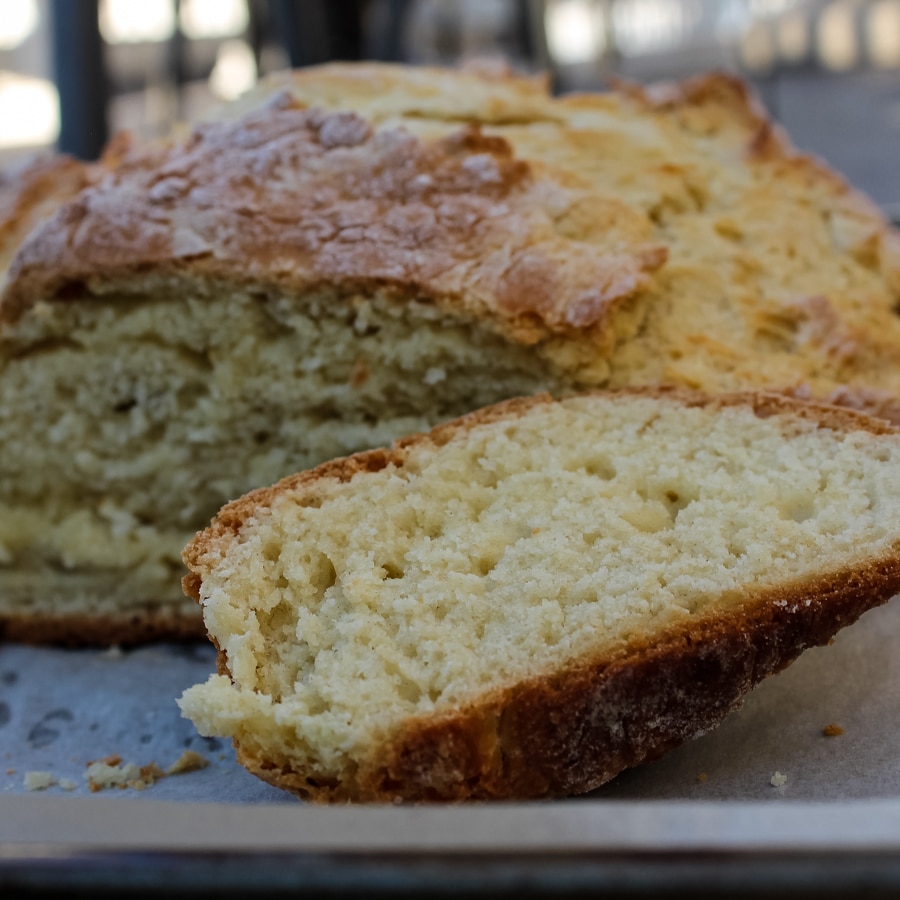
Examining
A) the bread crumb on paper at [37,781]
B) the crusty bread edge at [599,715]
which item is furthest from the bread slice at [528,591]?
the bread crumb on paper at [37,781]

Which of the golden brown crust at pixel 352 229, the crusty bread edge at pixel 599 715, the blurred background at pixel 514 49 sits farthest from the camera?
the blurred background at pixel 514 49

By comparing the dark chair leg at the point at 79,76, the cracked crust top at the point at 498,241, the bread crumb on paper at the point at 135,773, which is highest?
the dark chair leg at the point at 79,76

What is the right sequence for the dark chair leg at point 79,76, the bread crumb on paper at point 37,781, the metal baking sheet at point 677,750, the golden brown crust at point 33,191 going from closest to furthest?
1. the metal baking sheet at point 677,750
2. the bread crumb on paper at point 37,781
3. the golden brown crust at point 33,191
4. the dark chair leg at point 79,76

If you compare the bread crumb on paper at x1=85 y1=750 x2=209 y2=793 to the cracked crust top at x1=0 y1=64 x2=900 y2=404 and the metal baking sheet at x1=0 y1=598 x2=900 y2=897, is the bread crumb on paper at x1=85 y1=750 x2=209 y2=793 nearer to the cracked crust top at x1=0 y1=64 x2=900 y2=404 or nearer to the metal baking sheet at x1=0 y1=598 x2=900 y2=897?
the metal baking sheet at x1=0 y1=598 x2=900 y2=897

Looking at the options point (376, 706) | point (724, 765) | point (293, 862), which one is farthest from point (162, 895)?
point (724, 765)

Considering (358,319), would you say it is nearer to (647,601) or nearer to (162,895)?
(647,601)

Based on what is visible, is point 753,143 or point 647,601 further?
point 753,143

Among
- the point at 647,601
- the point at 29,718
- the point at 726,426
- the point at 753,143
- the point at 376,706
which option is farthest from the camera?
the point at 753,143

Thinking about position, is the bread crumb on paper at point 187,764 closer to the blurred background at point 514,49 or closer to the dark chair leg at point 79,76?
the dark chair leg at point 79,76

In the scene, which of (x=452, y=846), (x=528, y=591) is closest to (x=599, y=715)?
(x=528, y=591)
